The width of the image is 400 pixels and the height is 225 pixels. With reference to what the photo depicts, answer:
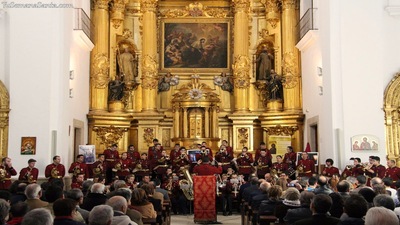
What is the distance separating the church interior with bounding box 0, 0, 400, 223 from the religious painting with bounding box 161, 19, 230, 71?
0.14 feet

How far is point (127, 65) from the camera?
23.3 metres

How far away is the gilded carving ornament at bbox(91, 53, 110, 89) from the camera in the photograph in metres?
22.1

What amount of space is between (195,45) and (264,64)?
306cm

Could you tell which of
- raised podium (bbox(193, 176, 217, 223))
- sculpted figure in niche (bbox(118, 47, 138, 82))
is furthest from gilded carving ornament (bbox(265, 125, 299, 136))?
raised podium (bbox(193, 176, 217, 223))

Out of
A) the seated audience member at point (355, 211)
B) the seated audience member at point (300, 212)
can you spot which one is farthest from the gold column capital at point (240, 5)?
the seated audience member at point (355, 211)

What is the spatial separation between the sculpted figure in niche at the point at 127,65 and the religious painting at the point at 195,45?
128cm

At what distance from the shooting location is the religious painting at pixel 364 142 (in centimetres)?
1700

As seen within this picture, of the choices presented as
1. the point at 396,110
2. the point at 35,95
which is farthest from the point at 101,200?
the point at 396,110

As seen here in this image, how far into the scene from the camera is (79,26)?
63.7ft

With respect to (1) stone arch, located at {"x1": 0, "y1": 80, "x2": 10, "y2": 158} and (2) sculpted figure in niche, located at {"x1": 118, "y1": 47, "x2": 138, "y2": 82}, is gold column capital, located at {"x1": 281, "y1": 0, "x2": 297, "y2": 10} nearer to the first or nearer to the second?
(2) sculpted figure in niche, located at {"x1": 118, "y1": 47, "x2": 138, "y2": 82}

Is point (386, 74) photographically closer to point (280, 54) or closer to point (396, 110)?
point (396, 110)

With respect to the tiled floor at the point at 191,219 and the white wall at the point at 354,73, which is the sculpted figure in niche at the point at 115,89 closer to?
the tiled floor at the point at 191,219

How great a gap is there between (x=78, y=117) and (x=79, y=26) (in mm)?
3301

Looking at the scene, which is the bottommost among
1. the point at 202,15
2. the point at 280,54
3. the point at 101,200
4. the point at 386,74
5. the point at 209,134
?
the point at 101,200
